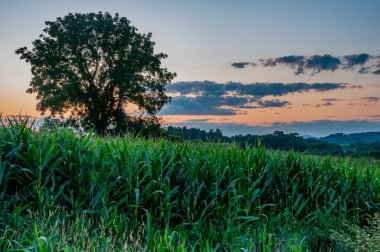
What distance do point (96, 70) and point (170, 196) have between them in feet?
96.6

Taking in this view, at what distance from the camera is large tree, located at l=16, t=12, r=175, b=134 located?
34.2 metres

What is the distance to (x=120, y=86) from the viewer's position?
33.8 meters

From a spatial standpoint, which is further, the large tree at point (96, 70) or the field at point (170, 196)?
the large tree at point (96, 70)

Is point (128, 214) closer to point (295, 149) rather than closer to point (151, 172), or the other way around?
point (151, 172)

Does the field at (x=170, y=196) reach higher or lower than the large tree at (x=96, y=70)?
lower

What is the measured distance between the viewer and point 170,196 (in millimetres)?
8039

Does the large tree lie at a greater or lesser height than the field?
greater

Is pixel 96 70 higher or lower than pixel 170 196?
higher

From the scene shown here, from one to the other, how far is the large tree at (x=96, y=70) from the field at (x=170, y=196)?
24899mm

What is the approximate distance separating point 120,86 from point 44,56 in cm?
736

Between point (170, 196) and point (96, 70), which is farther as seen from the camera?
point (96, 70)

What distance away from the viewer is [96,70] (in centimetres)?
3597

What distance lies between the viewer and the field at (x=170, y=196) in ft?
23.5

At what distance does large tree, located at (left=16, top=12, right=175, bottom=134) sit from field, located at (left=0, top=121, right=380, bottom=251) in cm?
2490
